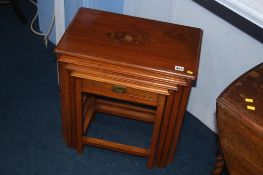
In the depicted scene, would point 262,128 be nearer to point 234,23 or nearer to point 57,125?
point 234,23

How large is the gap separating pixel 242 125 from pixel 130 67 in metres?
0.48

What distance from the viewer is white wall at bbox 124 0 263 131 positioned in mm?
1640

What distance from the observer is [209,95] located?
6.28 ft

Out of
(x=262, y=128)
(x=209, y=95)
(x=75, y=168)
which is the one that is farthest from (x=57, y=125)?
(x=262, y=128)

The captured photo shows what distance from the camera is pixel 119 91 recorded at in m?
1.51

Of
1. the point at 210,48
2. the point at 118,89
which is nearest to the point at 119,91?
the point at 118,89

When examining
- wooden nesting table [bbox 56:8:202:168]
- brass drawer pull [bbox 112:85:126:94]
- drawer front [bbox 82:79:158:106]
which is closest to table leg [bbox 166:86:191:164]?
wooden nesting table [bbox 56:8:202:168]

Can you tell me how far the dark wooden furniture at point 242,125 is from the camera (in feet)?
3.75

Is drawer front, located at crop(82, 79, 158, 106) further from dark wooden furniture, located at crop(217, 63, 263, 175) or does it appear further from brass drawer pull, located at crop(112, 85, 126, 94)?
dark wooden furniture, located at crop(217, 63, 263, 175)

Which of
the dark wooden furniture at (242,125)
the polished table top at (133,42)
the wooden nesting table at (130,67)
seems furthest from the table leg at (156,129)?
the dark wooden furniture at (242,125)

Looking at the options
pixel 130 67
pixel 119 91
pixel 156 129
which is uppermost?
pixel 130 67

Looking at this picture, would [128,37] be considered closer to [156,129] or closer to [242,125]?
[156,129]

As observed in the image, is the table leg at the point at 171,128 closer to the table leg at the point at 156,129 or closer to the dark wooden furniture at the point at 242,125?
the table leg at the point at 156,129

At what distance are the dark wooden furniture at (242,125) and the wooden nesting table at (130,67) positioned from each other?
242 millimetres
